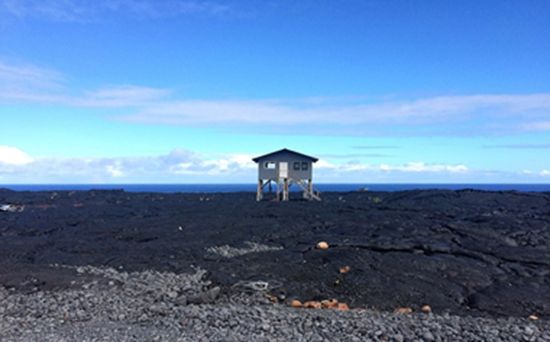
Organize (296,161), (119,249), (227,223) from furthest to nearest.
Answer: (296,161) → (227,223) → (119,249)

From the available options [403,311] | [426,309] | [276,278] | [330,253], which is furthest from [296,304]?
[330,253]

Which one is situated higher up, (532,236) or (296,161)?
(296,161)

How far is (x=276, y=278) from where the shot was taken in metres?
15.7

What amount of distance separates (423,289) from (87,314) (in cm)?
978

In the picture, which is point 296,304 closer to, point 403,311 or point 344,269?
point 403,311

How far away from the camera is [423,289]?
48.4 feet

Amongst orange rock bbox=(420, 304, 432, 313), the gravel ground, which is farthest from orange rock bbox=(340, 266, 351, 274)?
orange rock bbox=(420, 304, 432, 313)

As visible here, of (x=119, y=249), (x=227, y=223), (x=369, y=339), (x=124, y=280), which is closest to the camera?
(x=369, y=339)

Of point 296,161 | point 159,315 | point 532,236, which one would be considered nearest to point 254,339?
point 159,315

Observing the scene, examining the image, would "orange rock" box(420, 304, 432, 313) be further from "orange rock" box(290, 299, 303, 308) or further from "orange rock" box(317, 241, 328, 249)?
"orange rock" box(317, 241, 328, 249)

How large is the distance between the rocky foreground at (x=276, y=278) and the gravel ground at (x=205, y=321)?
0.15 feet

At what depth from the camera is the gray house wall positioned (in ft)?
146

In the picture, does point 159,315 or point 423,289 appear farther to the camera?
point 423,289

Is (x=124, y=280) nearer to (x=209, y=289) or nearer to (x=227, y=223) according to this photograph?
(x=209, y=289)
